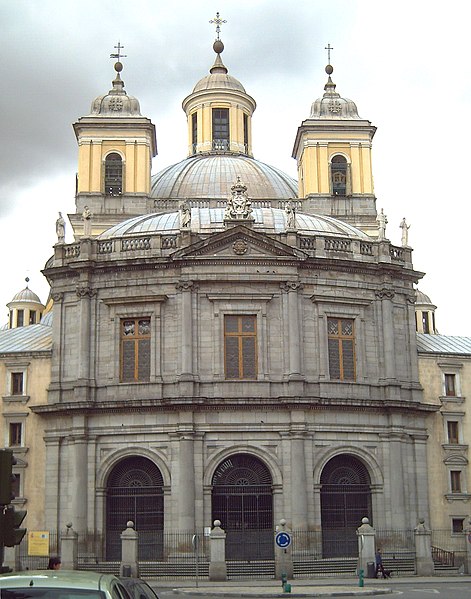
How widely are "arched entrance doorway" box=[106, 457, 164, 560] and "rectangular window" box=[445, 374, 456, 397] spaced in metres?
14.7

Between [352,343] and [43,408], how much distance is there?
46.6 feet

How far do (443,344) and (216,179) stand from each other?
65.3 ft

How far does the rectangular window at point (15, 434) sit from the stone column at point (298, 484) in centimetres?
1265

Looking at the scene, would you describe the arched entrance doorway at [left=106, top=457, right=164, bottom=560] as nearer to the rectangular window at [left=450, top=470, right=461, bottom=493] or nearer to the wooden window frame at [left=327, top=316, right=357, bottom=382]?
the wooden window frame at [left=327, top=316, right=357, bottom=382]

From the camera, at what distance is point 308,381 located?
144ft

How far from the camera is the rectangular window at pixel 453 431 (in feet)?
157

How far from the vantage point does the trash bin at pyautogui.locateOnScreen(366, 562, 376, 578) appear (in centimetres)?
3816

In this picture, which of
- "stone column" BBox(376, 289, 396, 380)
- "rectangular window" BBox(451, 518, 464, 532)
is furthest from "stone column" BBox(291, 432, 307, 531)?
"rectangular window" BBox(451, 518, 464, 532)

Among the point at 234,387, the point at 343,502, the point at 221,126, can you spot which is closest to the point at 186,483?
the point at 234,387

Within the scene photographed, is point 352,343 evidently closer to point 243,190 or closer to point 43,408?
point 243,190


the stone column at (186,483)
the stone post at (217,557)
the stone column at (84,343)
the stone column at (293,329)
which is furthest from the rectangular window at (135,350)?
the stone post at (217,557)

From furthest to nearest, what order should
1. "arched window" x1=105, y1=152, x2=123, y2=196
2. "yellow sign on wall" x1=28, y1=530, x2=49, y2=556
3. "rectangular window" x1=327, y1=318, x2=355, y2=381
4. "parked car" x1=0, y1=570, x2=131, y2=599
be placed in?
1. "arched window" x1=105, y1=152, x2=123, y2=196
2. "rectangular window" x1=327, y1=318, x2=355, y2=381
3. "yellow sign on wall" x1=28, y1=530, x2=49, y2=556
4. "parked car" x1=0, y1=570, x2=131, y2=599

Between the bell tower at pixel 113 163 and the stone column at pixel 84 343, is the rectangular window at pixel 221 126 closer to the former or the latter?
the bell tower at pixel 113 163

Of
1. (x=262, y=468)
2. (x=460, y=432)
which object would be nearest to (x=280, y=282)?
(x=262, y=468)
